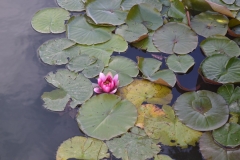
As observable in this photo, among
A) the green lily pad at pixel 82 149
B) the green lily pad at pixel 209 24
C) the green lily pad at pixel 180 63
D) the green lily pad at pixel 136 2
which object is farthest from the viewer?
the green lily pad at pixel 136 2

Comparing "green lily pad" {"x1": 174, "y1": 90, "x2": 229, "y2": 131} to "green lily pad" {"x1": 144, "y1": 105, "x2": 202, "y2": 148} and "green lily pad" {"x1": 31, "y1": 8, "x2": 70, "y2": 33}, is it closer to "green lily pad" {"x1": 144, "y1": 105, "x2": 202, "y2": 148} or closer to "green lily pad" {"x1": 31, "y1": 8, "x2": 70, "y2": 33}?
"green lily pad" {"x1": 144, "y1": 105, "x2": 202, "y2": 148}

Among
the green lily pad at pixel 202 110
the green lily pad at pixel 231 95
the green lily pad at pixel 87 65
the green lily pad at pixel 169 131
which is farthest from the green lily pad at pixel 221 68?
the green lily pad at pixel 87 65

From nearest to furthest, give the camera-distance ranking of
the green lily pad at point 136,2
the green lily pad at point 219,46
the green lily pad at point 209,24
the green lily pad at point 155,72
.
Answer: the green lily pad at point 155,72
the green lily pad at point 219,46
the green lily pad at point 209,24
the green lily pad at point 136,2

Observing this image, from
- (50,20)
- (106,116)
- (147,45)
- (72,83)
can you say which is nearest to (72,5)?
(50,20)

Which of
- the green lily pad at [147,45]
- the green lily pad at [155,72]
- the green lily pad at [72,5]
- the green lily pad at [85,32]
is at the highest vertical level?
the green lily pad at [72,5]

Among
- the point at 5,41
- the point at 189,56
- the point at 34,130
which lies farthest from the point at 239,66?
the point at 5,41

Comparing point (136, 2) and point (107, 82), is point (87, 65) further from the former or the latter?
point (136, 2)

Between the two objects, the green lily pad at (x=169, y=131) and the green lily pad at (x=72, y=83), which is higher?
the green lily pad at (x=72, y=83)

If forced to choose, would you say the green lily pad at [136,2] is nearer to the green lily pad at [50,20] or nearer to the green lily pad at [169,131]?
the green lily pad at [50,20]
